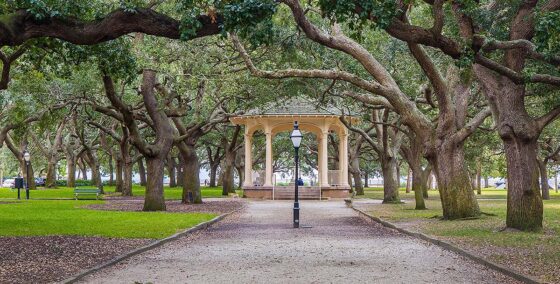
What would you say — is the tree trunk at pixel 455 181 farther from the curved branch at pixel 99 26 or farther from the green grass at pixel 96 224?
the curved branch at pixel 99 26

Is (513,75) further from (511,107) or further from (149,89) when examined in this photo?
(149,89)

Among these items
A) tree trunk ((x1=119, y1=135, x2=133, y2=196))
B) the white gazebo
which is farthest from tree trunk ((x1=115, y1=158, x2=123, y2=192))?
the white gazebo

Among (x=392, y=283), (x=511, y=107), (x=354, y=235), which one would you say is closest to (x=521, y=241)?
(x=511, y=107)

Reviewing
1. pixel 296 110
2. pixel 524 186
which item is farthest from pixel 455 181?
pixel 296 110

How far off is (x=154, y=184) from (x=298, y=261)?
1510cm

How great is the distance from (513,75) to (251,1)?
16.9 feet

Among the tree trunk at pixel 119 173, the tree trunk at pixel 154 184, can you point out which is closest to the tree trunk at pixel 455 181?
the tree trunk at pixel 154 184

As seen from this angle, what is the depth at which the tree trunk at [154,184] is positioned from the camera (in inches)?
1003

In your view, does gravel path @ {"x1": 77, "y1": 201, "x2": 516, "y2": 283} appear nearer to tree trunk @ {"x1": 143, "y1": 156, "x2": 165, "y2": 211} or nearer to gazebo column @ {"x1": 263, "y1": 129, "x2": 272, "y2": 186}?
tree trunk @ {"x1": 143, "y1": 156, "x2": 165, "y2": 211}

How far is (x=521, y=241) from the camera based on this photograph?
13.6m

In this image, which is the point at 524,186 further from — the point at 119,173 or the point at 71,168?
the point at 71,168

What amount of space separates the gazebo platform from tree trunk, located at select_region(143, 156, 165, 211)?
17831mm

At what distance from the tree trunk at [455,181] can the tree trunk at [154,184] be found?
10957mm

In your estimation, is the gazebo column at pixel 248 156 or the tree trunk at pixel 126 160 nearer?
the tree trunk at pixel 126 160
